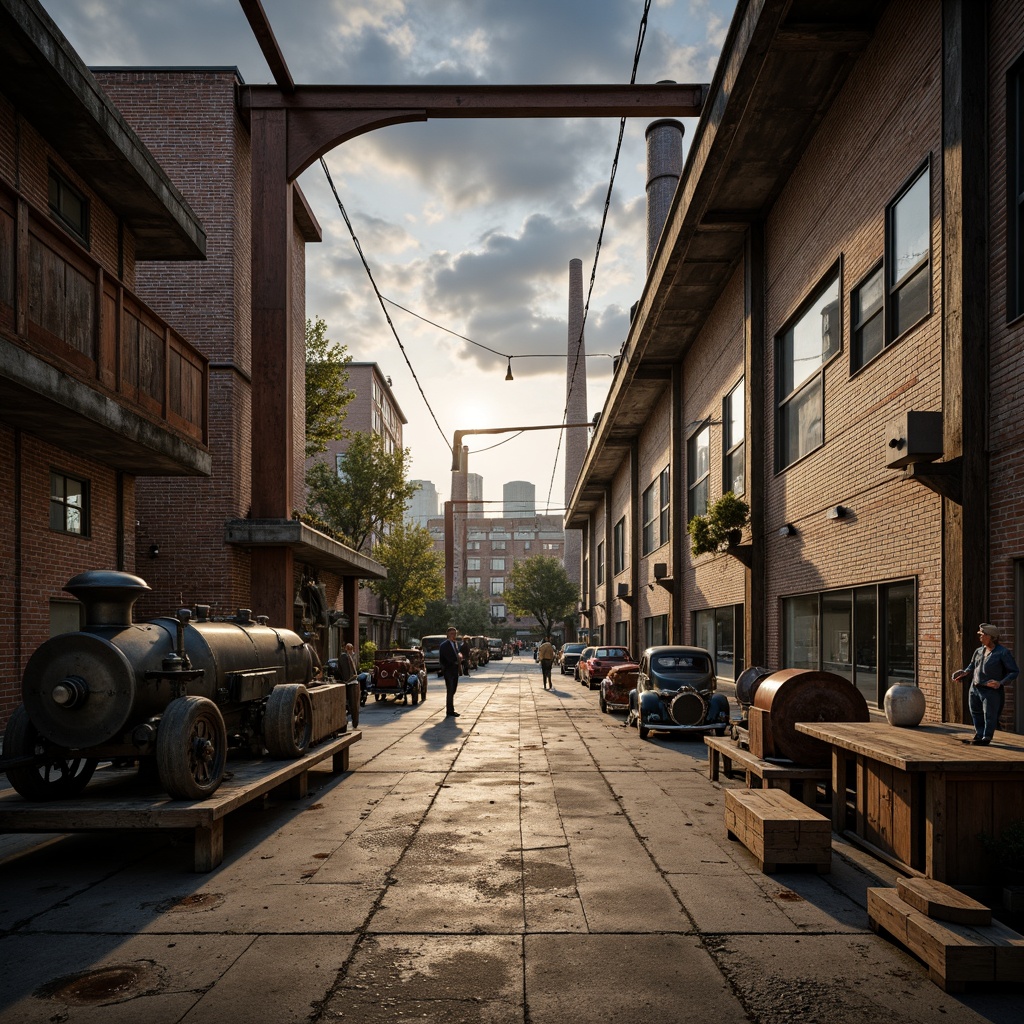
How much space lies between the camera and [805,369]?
49.0 ft

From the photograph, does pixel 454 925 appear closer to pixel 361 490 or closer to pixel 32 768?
pixel 32 768

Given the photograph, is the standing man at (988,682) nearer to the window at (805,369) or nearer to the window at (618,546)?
the window at (805,369)

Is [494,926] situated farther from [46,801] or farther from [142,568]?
[142,568]

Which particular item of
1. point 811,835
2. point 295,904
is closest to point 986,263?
point 811,835

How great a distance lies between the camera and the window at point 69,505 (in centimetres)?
1305

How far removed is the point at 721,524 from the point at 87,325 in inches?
450

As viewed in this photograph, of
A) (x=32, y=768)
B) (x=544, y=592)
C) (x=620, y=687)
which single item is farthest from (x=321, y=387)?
(x=544, y=592)

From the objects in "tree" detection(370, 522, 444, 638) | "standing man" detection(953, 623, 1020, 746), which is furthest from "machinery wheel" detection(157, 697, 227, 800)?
"tree" detection(370, 522, 444, 638)

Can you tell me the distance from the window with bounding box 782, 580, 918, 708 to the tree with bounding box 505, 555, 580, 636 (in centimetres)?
5650

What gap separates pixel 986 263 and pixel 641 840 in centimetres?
639

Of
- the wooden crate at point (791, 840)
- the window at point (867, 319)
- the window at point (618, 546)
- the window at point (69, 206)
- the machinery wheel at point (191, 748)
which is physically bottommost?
the wooden crate at point (791, 840)

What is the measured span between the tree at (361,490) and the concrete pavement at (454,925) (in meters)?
31.4

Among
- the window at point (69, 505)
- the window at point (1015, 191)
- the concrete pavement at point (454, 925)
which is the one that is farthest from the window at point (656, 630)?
the window at point (1015, 191)

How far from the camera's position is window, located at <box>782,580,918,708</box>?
1090 centimetres
